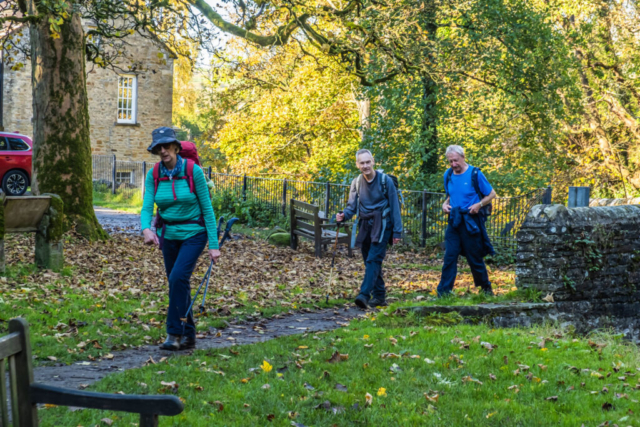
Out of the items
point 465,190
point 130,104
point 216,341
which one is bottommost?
point 216,341

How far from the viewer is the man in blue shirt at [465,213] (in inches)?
332

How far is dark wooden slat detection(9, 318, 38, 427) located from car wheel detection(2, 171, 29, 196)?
18.6 meters

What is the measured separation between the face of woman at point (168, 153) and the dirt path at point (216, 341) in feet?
5.73

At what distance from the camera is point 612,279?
1021 centimetres

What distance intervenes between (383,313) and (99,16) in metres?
8.02

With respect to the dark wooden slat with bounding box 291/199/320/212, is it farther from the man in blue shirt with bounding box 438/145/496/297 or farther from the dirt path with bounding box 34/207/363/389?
the man in blue shirt with bounding box 438/145/496/297

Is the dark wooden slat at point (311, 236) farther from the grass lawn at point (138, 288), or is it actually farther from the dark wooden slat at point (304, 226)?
the grass lawn at point (138, 288)

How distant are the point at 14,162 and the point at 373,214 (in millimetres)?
14952

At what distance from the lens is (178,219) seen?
613cm

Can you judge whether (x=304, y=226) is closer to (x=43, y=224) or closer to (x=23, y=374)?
(x=43, y=224)

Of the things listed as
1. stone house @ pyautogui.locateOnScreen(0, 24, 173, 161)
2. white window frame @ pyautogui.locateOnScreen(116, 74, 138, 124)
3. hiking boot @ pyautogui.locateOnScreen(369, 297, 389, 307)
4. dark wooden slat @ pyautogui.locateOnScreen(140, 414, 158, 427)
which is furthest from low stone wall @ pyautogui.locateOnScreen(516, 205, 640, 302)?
white window frame @ pyautogui.locateOnScreen(116, 74, 138, 124)

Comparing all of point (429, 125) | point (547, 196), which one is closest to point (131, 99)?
point (429, 125)

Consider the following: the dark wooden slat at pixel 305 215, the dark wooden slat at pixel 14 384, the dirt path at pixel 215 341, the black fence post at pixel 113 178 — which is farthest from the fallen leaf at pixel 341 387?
the black fence post at pixel 113 178

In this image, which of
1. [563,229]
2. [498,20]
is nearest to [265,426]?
[563,229]
